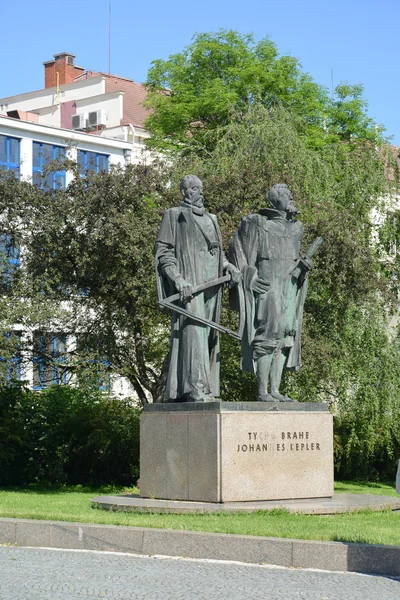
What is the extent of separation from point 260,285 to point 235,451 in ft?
7.47

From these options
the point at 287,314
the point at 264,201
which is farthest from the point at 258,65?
the point at 287,314

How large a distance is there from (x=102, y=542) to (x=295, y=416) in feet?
12.2

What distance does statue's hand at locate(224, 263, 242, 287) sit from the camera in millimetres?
14047

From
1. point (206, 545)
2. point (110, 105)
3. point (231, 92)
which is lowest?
point (206, 545)

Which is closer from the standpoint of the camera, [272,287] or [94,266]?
[272,287]

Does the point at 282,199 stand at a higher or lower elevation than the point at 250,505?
higher

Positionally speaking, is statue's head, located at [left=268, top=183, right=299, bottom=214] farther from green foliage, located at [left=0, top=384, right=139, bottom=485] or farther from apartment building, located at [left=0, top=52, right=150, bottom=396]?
apartment building, located at [left=0, top=52, right=150, bottom=396]

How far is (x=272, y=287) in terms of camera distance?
47.1 ft

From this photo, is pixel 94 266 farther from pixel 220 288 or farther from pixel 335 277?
pixel 220 288

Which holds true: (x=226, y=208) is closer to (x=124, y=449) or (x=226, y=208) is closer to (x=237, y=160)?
(x=237, y=160)

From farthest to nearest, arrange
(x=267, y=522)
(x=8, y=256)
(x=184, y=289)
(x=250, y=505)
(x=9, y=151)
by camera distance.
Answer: (x=9, y=151) < (x=8, y=256) < (x=184, y=289) < (x=250, y=505) < (x=267, y=522)

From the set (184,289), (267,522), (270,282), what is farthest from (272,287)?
(267,522)

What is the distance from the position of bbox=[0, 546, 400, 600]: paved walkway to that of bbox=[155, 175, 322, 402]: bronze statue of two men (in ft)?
13.2

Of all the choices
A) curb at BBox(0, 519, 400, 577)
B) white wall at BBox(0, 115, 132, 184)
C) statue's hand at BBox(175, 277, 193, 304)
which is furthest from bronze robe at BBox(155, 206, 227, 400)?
white wall at BBox(0, 115, 132, 184)
